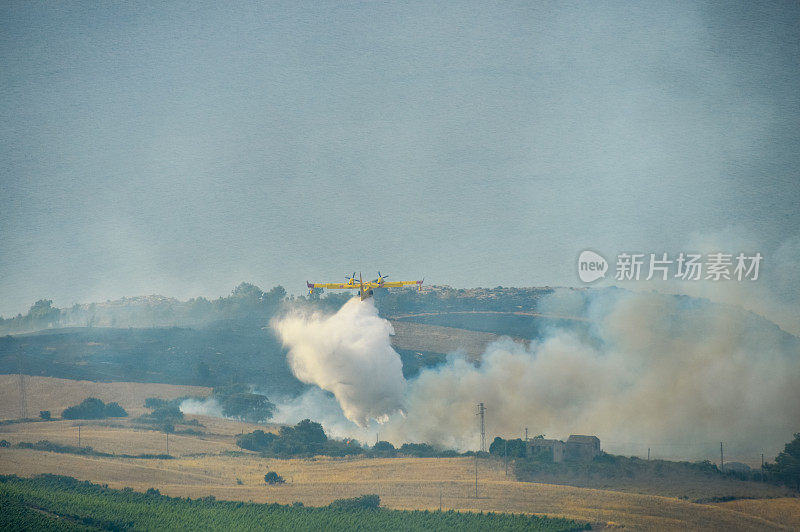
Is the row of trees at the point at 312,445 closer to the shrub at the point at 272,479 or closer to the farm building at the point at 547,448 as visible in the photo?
the farm building at the point at 547,448

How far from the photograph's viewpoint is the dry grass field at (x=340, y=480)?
366 ft

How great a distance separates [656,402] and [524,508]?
43151 mm

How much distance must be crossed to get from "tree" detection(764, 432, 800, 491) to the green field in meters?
34.7

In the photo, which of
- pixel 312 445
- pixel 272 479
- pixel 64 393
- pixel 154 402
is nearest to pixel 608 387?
pixel 312 445

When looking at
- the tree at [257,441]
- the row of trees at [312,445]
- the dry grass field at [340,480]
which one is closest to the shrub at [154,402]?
the dry grass field at [340,480]

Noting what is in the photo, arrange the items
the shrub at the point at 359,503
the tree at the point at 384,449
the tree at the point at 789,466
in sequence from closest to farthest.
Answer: the shrub at the point at 359,503
the tree at the point at 789,466
the tree at the point at 384,449

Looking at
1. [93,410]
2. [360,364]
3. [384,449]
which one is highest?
[360,364]

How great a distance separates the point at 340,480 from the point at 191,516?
22.9 metres

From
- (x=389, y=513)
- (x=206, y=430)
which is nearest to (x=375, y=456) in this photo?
(x=389, y=513)

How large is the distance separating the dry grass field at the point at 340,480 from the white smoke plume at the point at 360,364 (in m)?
12.3

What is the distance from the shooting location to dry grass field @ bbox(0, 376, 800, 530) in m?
112

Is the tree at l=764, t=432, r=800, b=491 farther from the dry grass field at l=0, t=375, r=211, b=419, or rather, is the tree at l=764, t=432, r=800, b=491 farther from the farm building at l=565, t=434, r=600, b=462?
the dry grass field at l=0, t=375, r=211, b=419

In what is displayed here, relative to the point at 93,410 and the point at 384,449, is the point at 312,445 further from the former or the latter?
the point at 93,410

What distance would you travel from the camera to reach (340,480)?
133m
